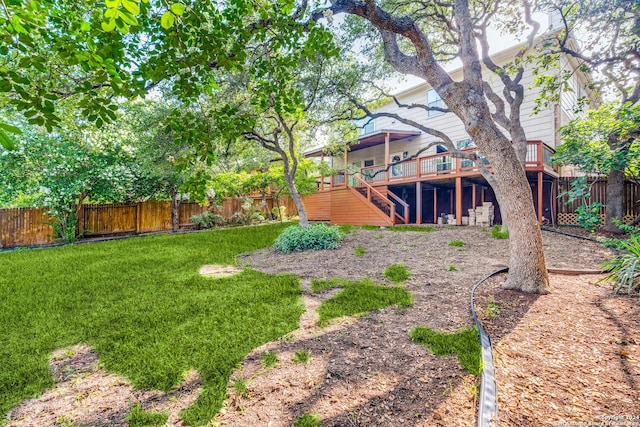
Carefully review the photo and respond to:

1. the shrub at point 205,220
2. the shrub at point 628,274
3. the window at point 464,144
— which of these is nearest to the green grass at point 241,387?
the shrub at point 628,274

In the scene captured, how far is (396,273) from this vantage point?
507 centimetres

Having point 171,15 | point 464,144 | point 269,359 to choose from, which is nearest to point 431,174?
point 464,144

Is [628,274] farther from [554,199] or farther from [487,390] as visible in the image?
[554,199]

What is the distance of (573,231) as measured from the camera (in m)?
8.49

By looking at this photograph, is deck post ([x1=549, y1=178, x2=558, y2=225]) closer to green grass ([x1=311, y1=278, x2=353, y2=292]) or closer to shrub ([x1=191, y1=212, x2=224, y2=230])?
green grass ([x1=311, y1=278, x2=353, y2=292])

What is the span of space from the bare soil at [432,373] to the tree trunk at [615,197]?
259 inches

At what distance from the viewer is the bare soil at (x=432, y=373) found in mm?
1801

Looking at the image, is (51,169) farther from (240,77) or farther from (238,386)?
(238,386)

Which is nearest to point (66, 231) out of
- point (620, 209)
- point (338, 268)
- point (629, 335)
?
point (338, 268)

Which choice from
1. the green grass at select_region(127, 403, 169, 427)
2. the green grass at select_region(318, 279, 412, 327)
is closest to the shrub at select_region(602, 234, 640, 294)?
the green grass at select_region(318, 279, 412, 327)

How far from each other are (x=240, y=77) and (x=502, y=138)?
17.7 ft

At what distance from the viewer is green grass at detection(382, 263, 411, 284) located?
15.6 ft

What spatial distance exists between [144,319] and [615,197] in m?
12.1

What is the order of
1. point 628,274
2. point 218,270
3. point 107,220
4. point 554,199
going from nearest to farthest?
point 628,274
point 218,270
point 554,199
point 107,220
